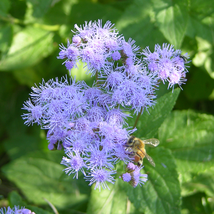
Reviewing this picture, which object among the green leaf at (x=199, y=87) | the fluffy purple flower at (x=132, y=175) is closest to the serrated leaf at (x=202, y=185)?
the green leaf at (x=199, y=87)

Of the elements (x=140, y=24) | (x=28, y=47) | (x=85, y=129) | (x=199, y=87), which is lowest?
(x=85, y=129)

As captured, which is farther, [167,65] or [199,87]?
[199,87]

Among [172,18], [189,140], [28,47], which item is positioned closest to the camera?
[172,18]

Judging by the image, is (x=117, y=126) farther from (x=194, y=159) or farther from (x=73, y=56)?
(x=194, y=159)

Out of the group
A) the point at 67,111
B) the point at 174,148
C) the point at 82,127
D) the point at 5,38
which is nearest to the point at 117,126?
the point at 82,127

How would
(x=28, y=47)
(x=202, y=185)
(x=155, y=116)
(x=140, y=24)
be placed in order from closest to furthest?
(x=155, y=116)
(x=140, y=24)
(x=202, y=185)
(x=28, y=47)

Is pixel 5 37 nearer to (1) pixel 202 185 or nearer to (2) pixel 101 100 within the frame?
(2) pixel 101 100

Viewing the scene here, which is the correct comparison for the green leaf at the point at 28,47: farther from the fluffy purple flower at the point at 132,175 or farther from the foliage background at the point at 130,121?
the fluffy purple flower at the point at 132,175

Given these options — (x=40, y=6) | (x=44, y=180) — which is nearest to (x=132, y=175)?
(x=44, y=180)
